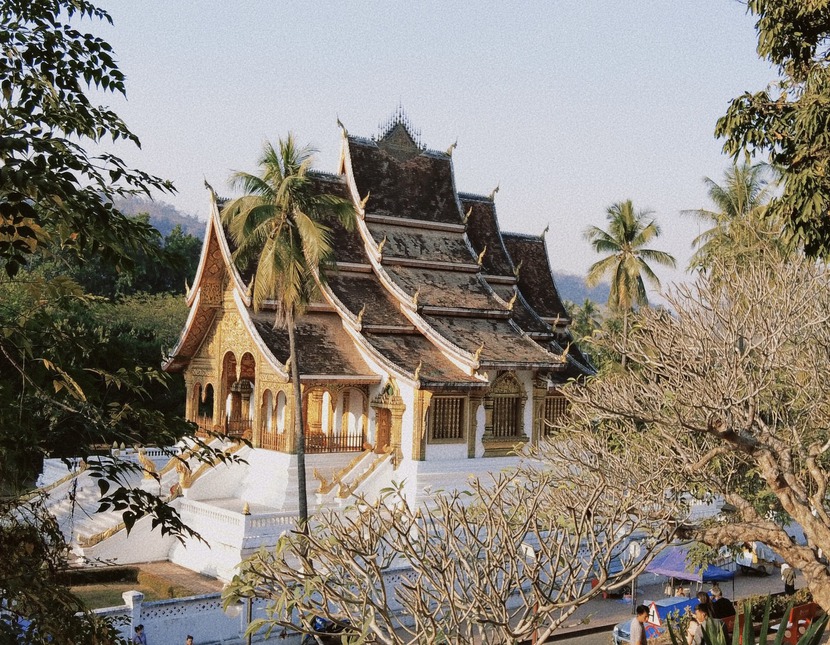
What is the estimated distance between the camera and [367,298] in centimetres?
2119

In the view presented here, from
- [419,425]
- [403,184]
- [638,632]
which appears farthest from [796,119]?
[403,184]

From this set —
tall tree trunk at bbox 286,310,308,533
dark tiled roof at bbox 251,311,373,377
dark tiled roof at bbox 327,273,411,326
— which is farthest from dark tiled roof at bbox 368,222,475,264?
tall tree trunk at bbox 286,310,308,533

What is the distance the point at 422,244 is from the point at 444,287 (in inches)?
55.9

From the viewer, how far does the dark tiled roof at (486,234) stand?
24.2m

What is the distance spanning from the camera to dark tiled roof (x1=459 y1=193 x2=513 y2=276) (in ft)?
79.3

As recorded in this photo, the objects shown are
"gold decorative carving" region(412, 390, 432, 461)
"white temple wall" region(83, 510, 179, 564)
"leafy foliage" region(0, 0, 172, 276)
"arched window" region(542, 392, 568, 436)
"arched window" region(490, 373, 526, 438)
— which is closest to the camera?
"leafy foliage" region(0, 0, 172, 276)

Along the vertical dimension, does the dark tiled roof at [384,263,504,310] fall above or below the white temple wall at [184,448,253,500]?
above

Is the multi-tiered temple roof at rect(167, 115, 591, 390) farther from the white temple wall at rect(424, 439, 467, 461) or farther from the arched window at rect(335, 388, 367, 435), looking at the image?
the white temple wall at rect(424, 439, 467, 461)

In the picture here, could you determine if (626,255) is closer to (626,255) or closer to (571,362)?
(626,255)

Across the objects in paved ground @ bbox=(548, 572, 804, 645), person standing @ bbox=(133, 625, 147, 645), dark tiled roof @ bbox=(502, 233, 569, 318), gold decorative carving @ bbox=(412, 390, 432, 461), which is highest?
dark tiled roof @ bbox=(502, 233, 569, 318)

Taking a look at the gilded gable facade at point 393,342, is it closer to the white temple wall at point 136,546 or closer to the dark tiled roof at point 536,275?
the dark tiled roof at point 536,275

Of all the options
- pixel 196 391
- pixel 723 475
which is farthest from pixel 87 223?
pixel 196 391

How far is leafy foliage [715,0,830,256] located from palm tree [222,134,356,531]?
782 cm

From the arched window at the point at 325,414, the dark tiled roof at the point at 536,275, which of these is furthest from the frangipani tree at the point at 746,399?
the dark tiled roof at the point at 536,275
